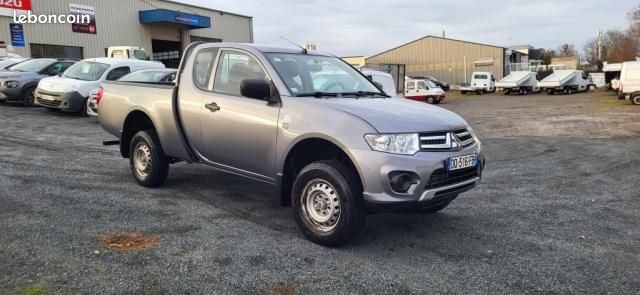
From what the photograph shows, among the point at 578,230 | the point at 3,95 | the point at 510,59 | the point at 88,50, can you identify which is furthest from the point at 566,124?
the point at 510,59

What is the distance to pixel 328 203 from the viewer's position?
4.27 m

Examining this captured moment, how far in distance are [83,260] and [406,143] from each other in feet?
8.92

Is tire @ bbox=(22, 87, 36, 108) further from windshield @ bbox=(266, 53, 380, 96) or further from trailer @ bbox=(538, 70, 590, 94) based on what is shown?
trailer @ bbox=(538, 70, 590, 94)

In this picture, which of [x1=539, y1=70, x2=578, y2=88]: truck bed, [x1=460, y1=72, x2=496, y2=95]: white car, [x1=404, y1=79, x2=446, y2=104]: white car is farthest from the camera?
[x1=460, y1=72, x2=496, y2=95]: white car

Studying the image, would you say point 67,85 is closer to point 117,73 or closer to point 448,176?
point 117,73

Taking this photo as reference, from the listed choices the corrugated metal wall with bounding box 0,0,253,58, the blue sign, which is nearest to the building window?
the corrugated metal wall with bounding box 0,0,253,58

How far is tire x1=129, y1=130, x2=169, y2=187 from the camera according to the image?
5.96 m

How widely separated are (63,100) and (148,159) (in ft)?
27.4

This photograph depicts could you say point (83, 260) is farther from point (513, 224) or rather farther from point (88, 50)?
point (88, 50)

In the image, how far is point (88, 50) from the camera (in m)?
29.3

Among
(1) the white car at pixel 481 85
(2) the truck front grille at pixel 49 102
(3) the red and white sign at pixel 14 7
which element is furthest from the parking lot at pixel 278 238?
(1) the white car at pixel 481 85

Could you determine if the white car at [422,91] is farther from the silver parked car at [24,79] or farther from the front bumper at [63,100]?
the front bumper at [63,100]

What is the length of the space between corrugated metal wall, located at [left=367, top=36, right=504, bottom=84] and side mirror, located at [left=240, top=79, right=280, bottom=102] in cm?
5027

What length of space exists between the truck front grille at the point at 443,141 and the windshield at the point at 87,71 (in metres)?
11.6
